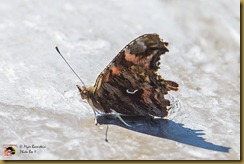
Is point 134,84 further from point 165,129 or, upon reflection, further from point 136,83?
point 165,129

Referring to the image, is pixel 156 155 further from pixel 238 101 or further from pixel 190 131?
pixel 238 101

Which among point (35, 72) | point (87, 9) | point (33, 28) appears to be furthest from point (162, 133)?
point (87, 9)

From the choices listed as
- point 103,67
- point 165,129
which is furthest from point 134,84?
point 103,67

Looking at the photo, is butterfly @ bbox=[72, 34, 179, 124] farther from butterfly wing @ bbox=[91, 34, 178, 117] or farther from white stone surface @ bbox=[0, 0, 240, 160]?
white stone surface @ bbox=[0, 0, 240, 160]

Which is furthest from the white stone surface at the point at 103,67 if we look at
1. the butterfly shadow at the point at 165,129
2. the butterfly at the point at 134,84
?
the butterfly at the point at 134,84

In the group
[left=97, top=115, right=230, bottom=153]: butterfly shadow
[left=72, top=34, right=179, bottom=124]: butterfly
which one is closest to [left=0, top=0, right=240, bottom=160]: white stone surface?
[left=97, top=115, right=230, bottom=153]: butterfly shadow

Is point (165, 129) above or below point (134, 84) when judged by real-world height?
below

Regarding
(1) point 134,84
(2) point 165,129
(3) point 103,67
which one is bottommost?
(2) point 165,129

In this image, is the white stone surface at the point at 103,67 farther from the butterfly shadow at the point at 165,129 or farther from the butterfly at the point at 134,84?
the butterfly at the point at 134,84
